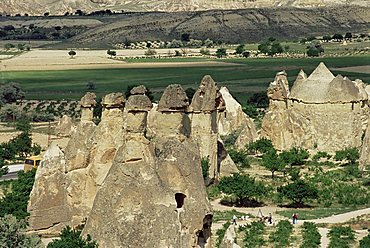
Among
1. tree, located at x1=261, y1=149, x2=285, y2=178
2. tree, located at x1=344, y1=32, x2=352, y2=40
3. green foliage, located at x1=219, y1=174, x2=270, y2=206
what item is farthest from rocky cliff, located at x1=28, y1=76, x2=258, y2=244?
tree, located at x1=344, y1=32, x2=352, y2=40

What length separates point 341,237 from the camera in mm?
32406

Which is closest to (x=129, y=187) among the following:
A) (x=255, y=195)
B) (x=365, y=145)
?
(x=255, y=195)

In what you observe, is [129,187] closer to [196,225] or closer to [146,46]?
[196,225]

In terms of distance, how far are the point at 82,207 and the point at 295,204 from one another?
47.0 ft

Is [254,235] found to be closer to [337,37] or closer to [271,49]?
[271,49]

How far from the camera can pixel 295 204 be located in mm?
40531

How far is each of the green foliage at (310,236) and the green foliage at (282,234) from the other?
565 mm

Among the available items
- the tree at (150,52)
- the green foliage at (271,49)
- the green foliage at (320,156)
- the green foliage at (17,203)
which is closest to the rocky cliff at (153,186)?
the green foliage at (17,203)

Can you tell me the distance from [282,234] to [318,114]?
2085cm

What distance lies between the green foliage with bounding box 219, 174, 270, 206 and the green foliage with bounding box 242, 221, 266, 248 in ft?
18.0

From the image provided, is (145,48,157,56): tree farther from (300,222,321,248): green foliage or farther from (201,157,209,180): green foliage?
(300,222,321,248): green foliage

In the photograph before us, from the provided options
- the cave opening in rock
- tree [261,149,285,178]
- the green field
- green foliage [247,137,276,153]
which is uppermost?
the green field

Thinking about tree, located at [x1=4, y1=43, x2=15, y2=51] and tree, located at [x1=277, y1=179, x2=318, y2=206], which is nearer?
tree, located at [x1=277, y1=179, x2=318, y2=206]

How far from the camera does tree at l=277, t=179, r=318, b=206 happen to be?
131 ft
